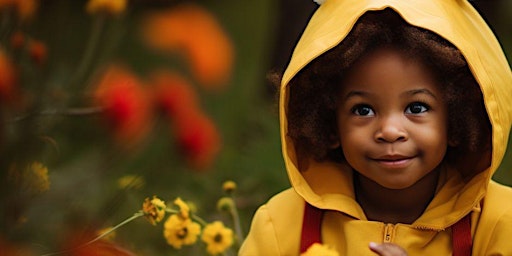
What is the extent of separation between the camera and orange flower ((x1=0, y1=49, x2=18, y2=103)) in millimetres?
1694

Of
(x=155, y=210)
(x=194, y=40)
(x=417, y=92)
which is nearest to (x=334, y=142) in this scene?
(x=417, y=92)

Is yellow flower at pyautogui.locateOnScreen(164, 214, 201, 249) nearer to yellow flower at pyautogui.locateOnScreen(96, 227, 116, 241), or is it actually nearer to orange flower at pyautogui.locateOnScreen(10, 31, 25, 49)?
yellow flower at pyautogui.locateOnScreen(96, 227, 116, 241)

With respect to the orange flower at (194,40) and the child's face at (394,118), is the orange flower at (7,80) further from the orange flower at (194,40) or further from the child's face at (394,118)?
the orange flower at (194,40)

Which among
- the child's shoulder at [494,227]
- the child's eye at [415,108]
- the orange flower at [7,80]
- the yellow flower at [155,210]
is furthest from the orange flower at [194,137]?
the orange flower at [7,80]

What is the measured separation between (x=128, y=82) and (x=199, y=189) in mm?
1329

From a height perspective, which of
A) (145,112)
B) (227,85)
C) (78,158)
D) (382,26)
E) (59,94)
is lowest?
(227,85)

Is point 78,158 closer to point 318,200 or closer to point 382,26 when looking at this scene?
point 318,200

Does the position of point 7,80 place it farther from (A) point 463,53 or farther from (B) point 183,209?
(A) point 463,53

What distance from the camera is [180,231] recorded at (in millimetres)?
2324

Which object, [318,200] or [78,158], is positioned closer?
[318,200]

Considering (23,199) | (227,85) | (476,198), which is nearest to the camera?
(23,199)

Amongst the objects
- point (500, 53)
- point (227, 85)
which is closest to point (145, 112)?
point (500, 53)

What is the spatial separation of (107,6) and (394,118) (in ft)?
Answer: 2.04

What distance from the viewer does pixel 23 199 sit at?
1643 mm
